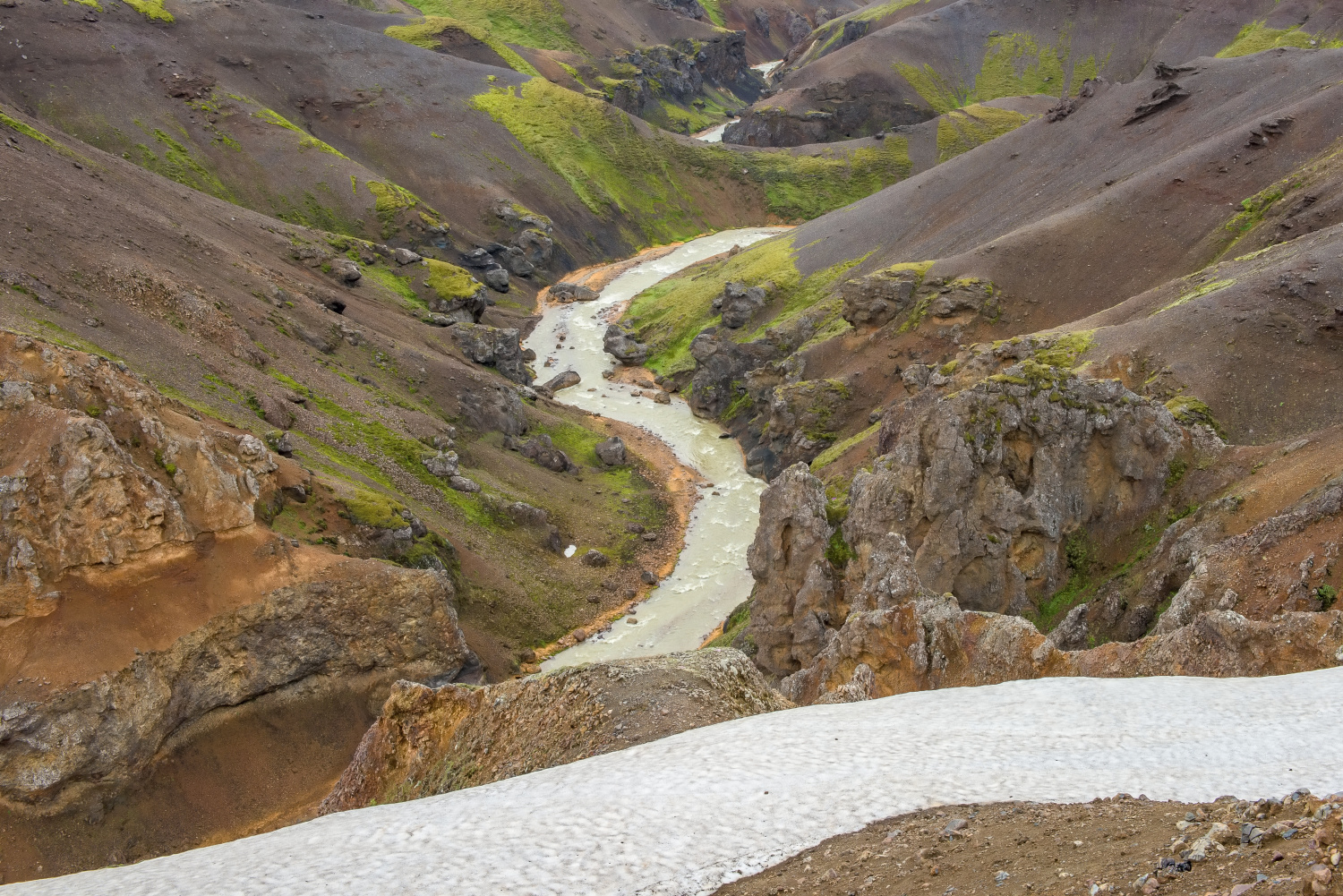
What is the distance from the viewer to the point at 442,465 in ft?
202

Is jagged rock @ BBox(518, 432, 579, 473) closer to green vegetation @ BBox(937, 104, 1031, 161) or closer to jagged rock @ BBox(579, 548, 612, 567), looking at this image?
jagged rock @ BBox(579, 548, 612, 567)

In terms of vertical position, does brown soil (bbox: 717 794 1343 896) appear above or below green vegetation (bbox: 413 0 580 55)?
below

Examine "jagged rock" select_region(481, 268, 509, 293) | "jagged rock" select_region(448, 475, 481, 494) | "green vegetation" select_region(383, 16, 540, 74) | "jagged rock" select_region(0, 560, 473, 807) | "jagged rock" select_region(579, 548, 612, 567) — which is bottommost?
Answer: "jagged rock" select_region(579, 548, 612, 567)

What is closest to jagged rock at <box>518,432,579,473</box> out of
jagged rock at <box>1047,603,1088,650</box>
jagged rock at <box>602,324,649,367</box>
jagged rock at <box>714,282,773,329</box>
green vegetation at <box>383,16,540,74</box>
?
jagged rock at <box>602,324,649,367</box>

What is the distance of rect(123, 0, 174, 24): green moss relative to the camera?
124 metres

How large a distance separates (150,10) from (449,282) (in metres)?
72.8

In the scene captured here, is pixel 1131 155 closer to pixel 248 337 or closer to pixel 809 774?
pixel 248 337

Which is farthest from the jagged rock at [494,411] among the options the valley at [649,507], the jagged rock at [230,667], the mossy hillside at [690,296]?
the jagged rock at [230,667]

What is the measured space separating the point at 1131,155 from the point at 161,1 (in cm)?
13264

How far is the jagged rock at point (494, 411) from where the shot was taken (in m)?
72.5

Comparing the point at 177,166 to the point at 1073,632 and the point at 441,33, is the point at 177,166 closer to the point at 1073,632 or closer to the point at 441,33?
the point at 441,33

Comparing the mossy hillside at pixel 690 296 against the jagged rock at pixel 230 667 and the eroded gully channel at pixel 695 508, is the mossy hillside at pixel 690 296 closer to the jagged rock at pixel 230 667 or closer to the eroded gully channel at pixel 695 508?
the eroded gully channel at pixel 695 508

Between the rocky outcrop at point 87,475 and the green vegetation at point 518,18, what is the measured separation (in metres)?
171

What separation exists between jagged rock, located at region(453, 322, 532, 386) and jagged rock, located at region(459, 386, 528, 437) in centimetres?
960
